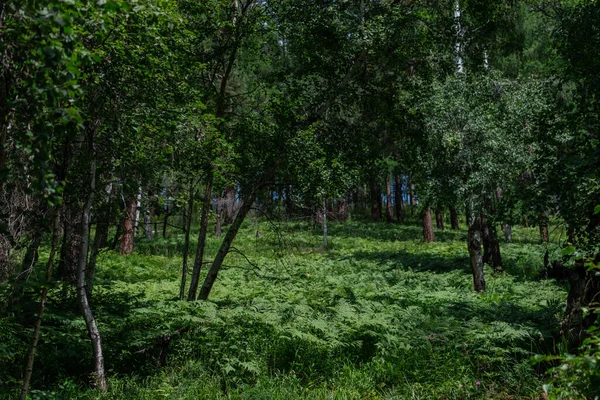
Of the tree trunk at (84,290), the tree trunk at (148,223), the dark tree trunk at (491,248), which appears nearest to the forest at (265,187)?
the tree trunk at (84,290)

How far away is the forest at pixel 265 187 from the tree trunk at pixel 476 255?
6 cm

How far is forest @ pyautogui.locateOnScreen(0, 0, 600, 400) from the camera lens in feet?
12.7

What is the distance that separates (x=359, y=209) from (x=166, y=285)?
3115 cm

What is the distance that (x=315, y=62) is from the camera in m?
10.2

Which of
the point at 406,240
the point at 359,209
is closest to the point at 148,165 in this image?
the point at 406,240

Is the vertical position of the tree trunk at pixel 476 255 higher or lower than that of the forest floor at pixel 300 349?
higher

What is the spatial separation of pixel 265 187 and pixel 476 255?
643 centimetres

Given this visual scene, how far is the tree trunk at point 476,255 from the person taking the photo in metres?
12.9

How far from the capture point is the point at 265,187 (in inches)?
378

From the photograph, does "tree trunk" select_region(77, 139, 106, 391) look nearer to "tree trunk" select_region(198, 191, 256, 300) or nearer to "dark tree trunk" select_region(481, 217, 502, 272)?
"tree trunk" select_region(198, 191, 256, 300)

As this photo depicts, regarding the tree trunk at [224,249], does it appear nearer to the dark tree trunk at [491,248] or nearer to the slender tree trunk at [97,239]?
the slender tree trunk at [97,239]

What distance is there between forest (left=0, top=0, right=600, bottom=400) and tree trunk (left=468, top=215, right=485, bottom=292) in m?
0.06

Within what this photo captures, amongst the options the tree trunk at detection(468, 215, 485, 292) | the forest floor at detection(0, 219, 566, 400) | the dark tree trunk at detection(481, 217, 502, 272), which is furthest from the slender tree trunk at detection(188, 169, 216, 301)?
the dark tree trunk at detection(481, 217, 502, 272)

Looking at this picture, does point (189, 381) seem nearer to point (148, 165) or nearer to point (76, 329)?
point (76, 329)
